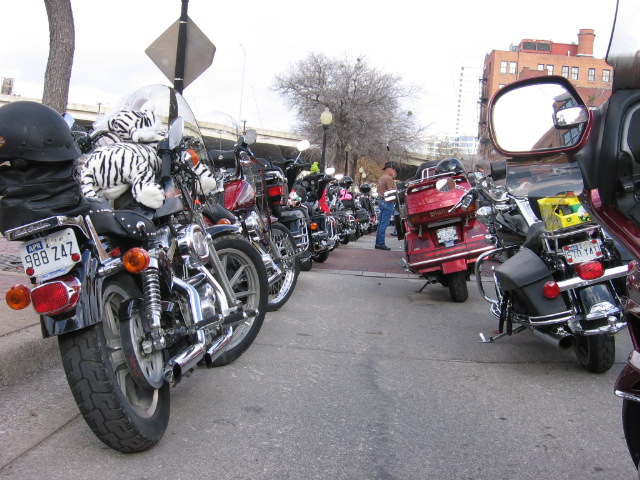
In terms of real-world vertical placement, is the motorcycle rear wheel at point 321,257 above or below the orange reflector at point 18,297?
below

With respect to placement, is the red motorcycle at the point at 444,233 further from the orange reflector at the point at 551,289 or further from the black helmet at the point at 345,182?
the black helmet at the point at 345,182

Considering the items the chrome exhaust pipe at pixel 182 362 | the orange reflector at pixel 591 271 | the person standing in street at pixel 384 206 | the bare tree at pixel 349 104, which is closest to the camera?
the chrome exhaust pipe at pixel 182 362

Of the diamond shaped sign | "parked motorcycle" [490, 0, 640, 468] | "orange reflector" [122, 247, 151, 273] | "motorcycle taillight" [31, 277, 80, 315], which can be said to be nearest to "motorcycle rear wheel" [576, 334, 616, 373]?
"parked motorcycle" [490, 0, 640, 468]

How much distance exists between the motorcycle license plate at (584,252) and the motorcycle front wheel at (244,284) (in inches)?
82.3

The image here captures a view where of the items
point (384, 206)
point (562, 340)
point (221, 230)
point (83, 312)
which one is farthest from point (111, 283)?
point (384, 206)

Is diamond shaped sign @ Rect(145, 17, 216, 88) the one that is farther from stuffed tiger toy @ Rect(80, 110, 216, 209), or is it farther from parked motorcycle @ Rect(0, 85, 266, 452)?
parked motorcycle @ Rect(0, 85, 266, 452)

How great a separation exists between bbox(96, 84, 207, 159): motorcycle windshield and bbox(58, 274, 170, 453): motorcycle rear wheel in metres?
1.49

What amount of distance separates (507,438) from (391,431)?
0.58 m

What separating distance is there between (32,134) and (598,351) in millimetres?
3566

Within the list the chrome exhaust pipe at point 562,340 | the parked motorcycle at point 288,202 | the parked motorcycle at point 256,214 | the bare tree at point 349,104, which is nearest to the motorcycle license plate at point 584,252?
the chrome exhaust pipe at point 562,340

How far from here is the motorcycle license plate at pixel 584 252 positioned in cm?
404

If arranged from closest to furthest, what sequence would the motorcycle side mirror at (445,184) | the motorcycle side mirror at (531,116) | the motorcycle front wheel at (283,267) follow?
1. the motorcycle side mirror at (531,116)
2. the motorcycle front wheel at (283,267)
3. the motorcycle side mirror at (445,184)

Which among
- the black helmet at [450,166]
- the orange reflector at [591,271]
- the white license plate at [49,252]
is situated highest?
the white license plate at [49,252]

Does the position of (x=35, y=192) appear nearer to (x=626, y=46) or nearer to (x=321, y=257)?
(x=626, y=46)
